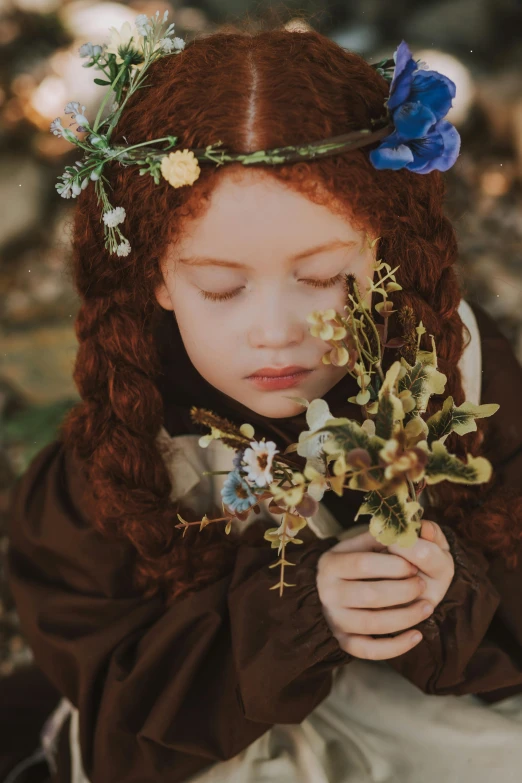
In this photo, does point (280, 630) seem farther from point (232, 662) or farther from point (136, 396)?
point (136, 396)

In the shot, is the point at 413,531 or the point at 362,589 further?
the point at 362,589

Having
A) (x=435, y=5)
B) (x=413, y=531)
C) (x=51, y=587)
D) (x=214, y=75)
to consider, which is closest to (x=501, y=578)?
(x=413, y=531)

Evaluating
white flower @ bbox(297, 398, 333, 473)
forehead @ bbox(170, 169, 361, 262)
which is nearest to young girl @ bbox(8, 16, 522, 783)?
forehead @ bbox(170, 169, 361, 262)

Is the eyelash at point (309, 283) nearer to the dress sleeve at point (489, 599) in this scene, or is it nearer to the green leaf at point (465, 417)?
the green leaf at point (465, 417)

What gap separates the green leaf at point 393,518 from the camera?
73 cm

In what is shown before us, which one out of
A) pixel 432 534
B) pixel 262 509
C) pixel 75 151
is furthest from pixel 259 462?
pixel 75 151

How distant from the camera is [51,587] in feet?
3.68

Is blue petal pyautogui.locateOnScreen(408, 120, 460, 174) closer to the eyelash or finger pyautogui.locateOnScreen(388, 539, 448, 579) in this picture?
the eyelash

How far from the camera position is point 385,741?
3.43 ft

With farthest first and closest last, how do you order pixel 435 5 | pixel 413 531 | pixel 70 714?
1. pixel 435 5
2. pixel 70 714
3. pixel 413 531

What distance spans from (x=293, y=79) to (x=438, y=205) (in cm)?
24

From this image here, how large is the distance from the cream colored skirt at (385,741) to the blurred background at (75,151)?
4.11ft

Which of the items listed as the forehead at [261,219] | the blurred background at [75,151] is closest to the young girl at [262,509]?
the forehead at [261,219]

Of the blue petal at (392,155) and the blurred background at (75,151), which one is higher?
the blue petal at (392,155)
